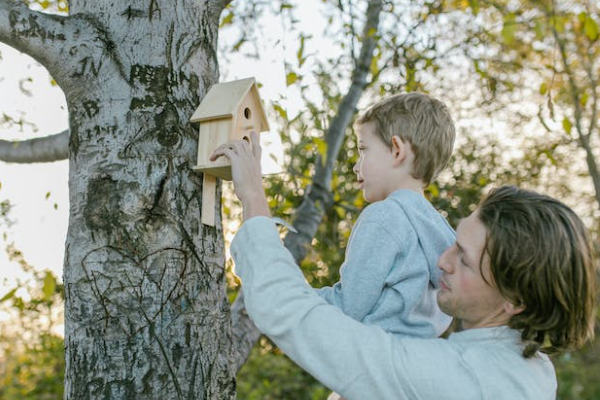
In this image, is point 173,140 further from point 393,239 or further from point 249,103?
point 393,239

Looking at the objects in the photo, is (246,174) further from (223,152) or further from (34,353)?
(34,353)

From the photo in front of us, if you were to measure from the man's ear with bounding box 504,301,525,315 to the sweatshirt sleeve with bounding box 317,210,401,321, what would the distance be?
35cm

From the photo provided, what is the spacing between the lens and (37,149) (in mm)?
2547

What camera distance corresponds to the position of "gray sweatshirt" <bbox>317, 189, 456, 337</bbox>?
68.3 inches

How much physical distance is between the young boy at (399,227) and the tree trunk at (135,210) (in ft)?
1.45

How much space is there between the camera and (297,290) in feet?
4.54

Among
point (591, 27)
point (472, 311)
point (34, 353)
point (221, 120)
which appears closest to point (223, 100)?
point (221, 120)

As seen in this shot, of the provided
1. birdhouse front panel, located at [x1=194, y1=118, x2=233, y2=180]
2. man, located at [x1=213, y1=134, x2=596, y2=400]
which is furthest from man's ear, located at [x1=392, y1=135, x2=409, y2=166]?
birdhouse front panel, located at [x1=194, y1=118, x2=233, y2=180]

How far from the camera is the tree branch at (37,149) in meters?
2.49

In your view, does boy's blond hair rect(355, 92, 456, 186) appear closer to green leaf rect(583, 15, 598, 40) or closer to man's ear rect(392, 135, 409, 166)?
man's ear rect(392, 135, 409, 166)

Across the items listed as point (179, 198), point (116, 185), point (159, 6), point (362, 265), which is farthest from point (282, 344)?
point (159, 6)

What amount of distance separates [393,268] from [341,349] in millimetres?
456

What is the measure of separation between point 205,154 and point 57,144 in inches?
39.0

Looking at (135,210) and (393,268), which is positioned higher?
(135,210)
